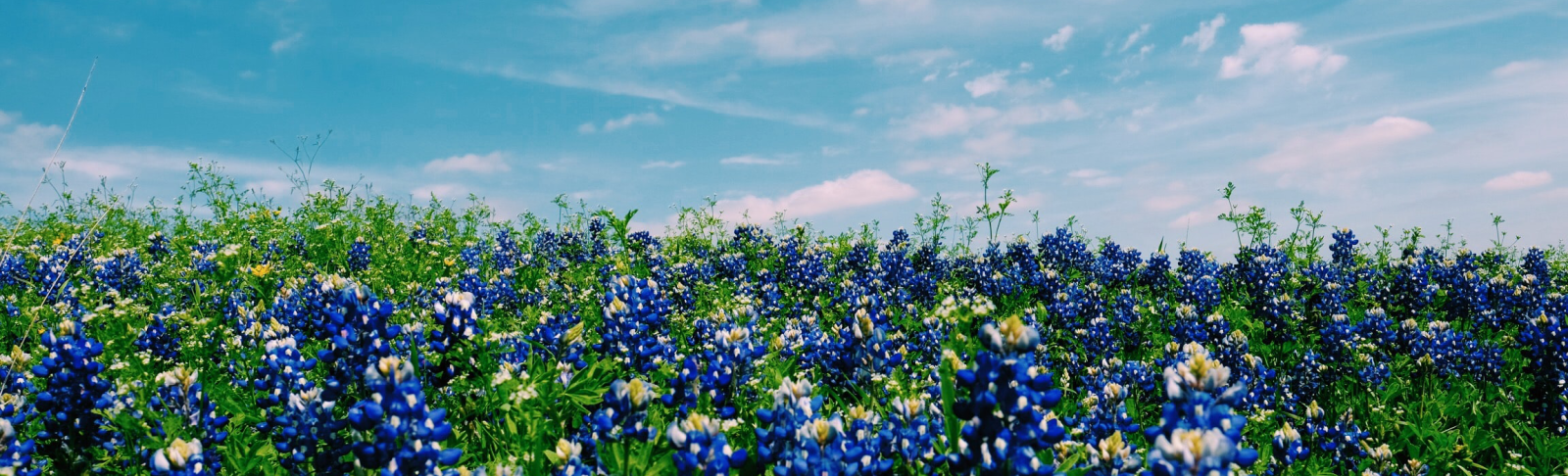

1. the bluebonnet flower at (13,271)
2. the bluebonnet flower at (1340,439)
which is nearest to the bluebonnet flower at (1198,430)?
the bluebonnet flower at (1340,439)

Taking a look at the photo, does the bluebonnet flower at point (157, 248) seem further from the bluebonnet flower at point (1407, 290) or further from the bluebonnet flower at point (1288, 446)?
the bluebonnet flower at point (1407, 290)

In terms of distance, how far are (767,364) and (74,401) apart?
359 centimetres

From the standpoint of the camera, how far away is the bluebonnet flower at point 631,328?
4090 mm

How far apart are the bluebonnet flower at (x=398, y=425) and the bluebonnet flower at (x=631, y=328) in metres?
1.56

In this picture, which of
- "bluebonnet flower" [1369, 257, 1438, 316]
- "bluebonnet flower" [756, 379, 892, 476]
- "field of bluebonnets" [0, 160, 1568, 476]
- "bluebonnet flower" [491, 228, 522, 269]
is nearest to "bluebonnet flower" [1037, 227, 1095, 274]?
"field of bluebonnets" [0, 160, 1568, 476]

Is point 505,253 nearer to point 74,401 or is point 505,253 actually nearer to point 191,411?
point 74,401

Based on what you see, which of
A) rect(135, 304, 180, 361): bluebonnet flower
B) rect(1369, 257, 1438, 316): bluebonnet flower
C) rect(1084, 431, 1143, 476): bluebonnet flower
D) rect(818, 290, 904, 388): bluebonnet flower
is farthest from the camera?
rect(1369, 257, 1438, 316): bluebonnet flower

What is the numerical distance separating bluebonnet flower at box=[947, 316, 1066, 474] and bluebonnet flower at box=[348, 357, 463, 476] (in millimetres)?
1604

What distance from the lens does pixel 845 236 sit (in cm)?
1479

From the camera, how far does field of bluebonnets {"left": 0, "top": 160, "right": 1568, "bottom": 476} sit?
8.29ft

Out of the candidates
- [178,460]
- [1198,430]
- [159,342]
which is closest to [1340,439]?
[1198,430]

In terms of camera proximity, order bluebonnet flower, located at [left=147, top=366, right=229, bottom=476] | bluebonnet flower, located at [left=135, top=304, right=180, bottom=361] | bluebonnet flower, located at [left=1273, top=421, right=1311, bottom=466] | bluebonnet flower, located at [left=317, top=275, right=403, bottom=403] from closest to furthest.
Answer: bluebonnet flower, located at [left=317, top=275, right=403, bottom=403]
bluebonnet flower, located at [left=147, top=366, right=229, bottom=476]
bluebonnet flower, located at [left=1273, top=421, right=1311, bottom=466]
bluebonnet flower, located at [left=135, top=304, right=180, bottom=361]

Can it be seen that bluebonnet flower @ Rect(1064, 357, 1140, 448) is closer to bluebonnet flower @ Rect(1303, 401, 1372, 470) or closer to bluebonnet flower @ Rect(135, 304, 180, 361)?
bluebonnet flower @ Rect(1303, 401, 1372, 470)

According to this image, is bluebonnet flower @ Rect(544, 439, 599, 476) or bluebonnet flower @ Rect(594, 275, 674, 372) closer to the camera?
bluebonnet flower @ Rect(544, 439, 599, 476)
